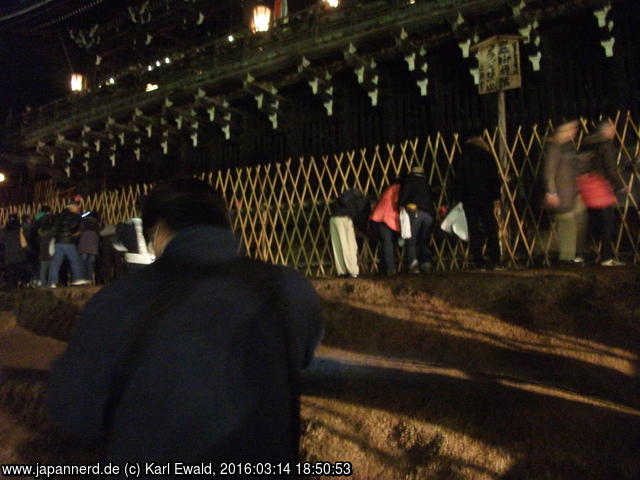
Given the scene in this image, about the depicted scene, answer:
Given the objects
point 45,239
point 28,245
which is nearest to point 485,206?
point 45,239

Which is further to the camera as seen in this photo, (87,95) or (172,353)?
(87,95)

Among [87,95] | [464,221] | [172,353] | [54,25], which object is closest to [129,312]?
[172,353]

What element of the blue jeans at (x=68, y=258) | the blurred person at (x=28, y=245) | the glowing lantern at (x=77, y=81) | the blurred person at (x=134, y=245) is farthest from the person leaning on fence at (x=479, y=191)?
the glowing lantern at (x=77, y=81)

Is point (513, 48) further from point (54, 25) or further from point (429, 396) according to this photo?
point (54, 25)

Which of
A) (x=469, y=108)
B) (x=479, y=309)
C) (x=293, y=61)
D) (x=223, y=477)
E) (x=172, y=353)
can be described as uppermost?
(x=293, y=61)

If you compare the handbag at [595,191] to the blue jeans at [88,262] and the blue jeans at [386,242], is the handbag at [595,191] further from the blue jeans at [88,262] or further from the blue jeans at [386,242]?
the blue jeans at [88,262]

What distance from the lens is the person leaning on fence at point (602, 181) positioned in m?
4.77

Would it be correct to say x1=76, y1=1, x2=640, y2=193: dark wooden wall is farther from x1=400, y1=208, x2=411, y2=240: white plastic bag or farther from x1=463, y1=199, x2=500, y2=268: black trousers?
x1=400, y1=208, x2=411, y2=240: white plastic bag

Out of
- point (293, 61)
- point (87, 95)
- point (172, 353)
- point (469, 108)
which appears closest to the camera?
point (172, 353)

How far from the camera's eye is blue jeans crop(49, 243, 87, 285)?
792 cm

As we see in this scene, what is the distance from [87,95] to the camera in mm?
11156

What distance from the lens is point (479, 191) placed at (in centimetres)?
555

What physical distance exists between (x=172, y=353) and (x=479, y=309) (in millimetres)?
4230

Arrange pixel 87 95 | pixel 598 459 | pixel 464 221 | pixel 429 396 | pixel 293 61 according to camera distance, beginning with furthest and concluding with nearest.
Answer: pixel 87 95 → pixel 293 61 → pixel 464 221 → pixel 429 396 → pixel 598 459
